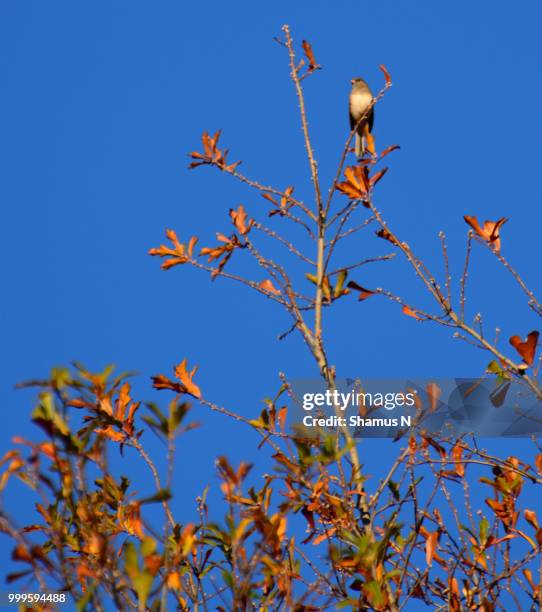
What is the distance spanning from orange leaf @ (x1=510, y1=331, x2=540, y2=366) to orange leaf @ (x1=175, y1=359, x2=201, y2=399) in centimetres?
103

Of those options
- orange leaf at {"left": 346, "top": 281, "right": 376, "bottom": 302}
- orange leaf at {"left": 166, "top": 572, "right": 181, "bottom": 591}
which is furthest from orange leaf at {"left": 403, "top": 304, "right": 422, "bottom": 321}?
orange leaf at {"left": 166, "top": 572, "right": 181, "bottom": 591}

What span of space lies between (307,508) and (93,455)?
2.47ft

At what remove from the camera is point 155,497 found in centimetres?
178

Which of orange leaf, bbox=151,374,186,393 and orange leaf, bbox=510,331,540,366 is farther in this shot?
orange leaf, bbox=151,374,186,393

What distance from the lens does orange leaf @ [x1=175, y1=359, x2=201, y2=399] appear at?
120 inches

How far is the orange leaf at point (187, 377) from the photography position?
306cm

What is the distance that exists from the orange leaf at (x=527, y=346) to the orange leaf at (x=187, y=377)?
1026 mm

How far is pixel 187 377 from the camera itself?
3.08m

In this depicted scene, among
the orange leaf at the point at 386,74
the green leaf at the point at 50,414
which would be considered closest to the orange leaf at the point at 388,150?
the orange leaf at the point at 386,74

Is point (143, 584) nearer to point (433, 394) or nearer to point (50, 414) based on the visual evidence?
point (50, 414)

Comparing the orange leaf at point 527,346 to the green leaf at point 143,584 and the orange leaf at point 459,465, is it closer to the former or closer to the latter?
the orange leaf at point 459,465

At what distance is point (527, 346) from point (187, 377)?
3.59ft

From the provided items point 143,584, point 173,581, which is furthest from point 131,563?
point 173,581

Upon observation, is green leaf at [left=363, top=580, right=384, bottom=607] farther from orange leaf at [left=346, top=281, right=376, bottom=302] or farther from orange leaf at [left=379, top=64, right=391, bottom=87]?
orange leaf at [left=379, top=64, right=391, bottom=87]
